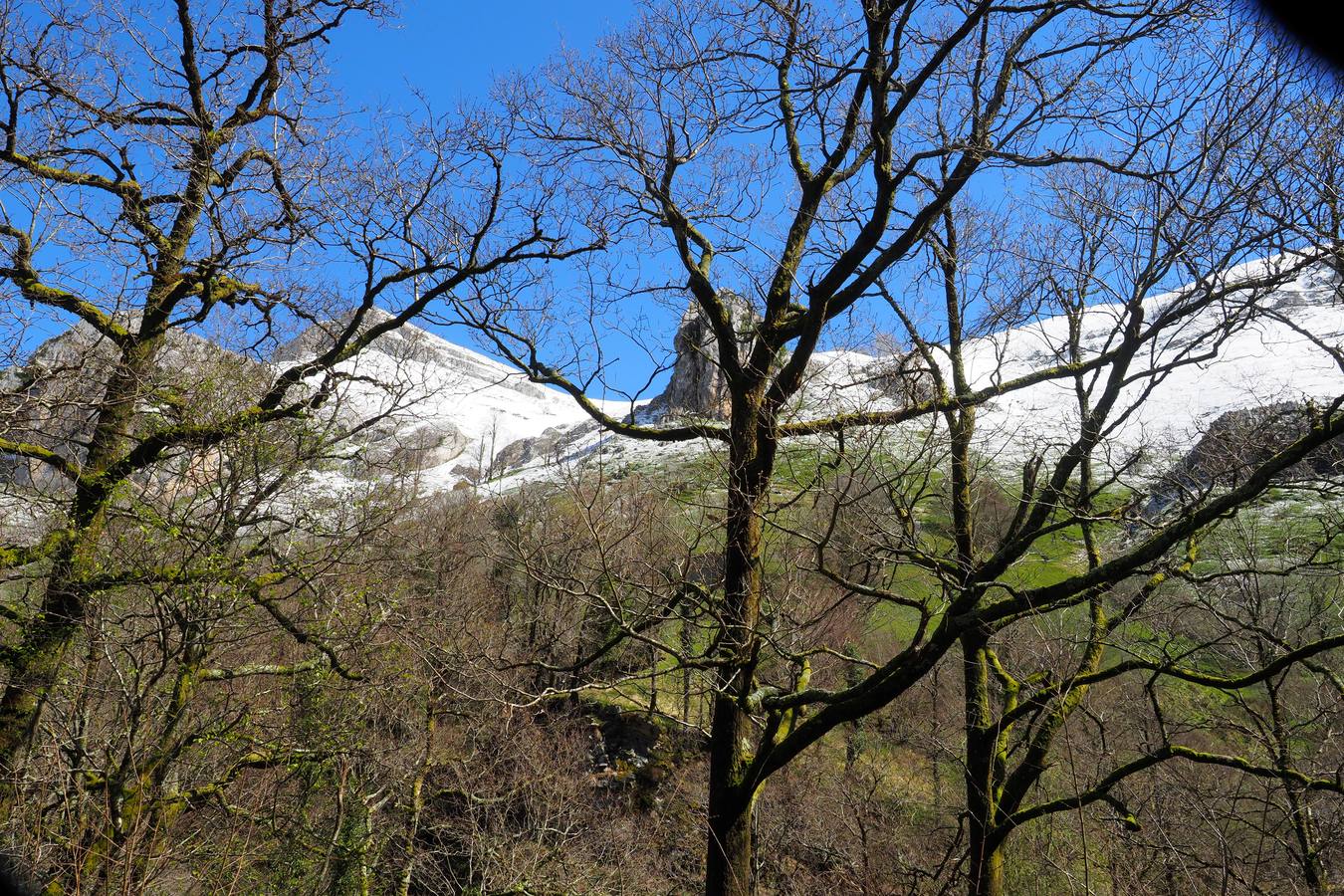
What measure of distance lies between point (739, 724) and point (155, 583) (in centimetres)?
464

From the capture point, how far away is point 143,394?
21.2ft

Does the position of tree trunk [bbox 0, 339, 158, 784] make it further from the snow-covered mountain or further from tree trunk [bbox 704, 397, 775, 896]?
tree trunk [bbox 704, 397, 775, 896]

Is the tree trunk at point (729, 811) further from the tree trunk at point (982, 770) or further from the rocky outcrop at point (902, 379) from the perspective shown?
the rocky outcrop at point (902, 379)

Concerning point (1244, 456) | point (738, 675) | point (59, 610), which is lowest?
point (738, 675)

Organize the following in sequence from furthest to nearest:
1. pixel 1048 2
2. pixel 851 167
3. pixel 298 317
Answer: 1. pixel 298 317
2. pixel 851 167
3. pixel 1048 2

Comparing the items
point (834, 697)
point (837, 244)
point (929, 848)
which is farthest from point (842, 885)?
point (837, 244)

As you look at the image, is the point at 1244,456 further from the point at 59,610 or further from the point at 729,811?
the point at 59,610

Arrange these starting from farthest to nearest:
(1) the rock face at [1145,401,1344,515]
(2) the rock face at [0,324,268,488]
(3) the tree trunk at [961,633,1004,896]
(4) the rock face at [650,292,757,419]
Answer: (3) the tree trunk at [961,633,1004,896]
(4) the rock face at [650,292,757,419]
(2) the rock face at [0,324,268,488]
(1) the rock face at [1145,401,1344,515]

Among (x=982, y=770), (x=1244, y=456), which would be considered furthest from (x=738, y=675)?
(x=1244, y=456)

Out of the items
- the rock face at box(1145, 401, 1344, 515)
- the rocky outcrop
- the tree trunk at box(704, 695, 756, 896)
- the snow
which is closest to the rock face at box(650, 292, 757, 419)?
the snow

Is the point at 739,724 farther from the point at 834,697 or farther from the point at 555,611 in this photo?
the point at 555,611

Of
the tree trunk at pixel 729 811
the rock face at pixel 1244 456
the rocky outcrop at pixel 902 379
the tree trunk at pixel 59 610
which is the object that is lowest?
the tree trunk at pixel 729 811

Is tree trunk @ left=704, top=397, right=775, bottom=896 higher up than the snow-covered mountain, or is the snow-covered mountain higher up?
the snow-covered mountain

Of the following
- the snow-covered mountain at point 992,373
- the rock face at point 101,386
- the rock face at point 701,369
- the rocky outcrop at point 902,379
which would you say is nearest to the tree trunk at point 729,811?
the snow-covered mountain at point 992,373
